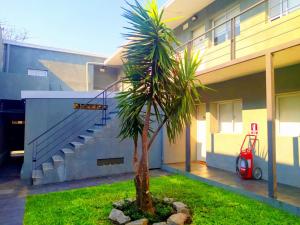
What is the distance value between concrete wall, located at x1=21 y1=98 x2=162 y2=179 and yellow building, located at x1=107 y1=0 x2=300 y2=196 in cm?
213

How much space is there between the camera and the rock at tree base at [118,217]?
14.1 ft

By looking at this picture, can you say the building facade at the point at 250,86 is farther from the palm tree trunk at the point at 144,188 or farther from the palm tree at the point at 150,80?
the palm tree trunk at the point at 144,188

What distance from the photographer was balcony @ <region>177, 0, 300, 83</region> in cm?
604

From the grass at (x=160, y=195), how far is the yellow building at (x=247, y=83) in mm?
850

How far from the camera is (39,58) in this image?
49.8 feet

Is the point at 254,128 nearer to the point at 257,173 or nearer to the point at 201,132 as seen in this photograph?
the point at 257,173

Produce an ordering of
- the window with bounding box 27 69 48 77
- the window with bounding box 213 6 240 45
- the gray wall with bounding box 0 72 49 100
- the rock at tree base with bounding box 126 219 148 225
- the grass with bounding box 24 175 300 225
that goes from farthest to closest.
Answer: the window with bounding box 27 69 48 77 → the gray wall with bounding box 0 72 49 100 → the window with bounding box 213 6 240 45 → the grass with bounding box 24 175 300 225 → the rock at tree base with bounding box 126 219 148 225

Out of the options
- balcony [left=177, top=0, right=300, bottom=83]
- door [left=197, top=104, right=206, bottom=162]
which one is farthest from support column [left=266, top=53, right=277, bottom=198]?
door [left=197, top=104, right=206, bottom=162]

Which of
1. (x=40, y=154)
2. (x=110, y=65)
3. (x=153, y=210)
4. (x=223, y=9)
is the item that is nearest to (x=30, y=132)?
(x=40, y=154)

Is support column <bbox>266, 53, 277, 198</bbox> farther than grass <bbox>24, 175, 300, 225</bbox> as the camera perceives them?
Yes

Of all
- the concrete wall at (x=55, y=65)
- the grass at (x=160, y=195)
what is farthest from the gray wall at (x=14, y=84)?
the grass at (x=160, y=195)

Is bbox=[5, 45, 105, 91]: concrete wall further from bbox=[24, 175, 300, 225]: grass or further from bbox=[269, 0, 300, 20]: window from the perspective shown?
bbox=[269, 0, 300, 20]: window

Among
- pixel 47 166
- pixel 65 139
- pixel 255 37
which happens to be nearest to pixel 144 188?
pixel 47 166

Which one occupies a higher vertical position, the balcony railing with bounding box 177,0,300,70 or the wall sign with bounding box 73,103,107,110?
the balcony railing with bounding box 177,0,300,70
